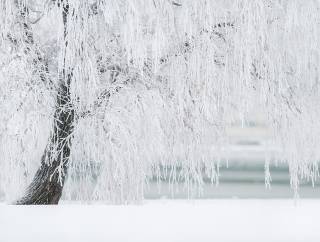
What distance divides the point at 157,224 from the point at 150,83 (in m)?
2.20

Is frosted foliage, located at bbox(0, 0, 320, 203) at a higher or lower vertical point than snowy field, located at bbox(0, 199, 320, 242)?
higher

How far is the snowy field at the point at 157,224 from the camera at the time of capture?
1707 mm

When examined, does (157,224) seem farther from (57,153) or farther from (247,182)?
(247,182)

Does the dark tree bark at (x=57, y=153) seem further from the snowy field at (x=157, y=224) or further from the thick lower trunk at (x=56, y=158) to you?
the snowy field at (x=157, y=224)

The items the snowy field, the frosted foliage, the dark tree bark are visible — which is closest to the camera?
the snowy field

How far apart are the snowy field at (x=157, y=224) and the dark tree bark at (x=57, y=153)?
1.77 m

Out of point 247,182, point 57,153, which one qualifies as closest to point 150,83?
point 57,153

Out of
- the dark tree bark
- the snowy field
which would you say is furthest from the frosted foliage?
the snowy field

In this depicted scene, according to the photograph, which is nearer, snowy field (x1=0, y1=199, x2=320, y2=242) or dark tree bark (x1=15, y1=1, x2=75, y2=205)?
snowy field (x1=0, y1=199, x2=320, y2=242)

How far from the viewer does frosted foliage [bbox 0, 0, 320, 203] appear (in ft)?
11.7

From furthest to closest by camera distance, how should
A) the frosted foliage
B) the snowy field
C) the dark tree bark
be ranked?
the dark tree bark
the frosted foliage
the snowy field

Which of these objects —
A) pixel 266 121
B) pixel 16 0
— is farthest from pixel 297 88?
pixel 16 0

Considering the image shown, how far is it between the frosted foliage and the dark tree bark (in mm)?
54

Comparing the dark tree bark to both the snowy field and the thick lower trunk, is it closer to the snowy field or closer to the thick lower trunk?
the thick lower trunk
